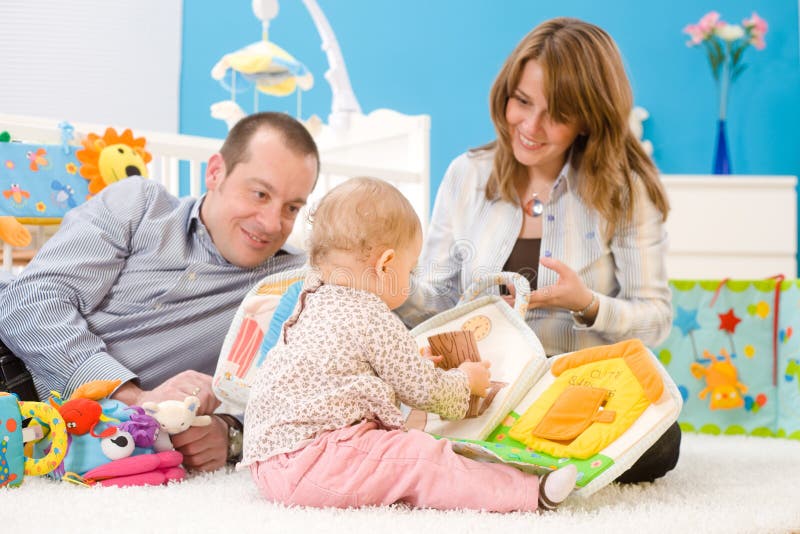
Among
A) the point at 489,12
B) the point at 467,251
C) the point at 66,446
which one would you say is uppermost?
the point at 489,12

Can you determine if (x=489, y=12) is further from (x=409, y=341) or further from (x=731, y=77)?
(x=409, y=341)

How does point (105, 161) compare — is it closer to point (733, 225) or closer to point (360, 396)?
point (360, 396)

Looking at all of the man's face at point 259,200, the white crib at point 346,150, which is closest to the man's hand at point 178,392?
the man's face at point 259,200

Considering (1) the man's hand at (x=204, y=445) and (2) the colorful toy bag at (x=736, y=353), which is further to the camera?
(2) the colorful toy bag at (x=736, y=353)

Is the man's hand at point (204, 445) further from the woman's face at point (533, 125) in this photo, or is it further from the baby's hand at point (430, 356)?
the woman's face at point (533, 125)

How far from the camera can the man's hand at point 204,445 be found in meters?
1.22

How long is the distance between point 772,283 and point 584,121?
959mm

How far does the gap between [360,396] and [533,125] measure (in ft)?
2.00

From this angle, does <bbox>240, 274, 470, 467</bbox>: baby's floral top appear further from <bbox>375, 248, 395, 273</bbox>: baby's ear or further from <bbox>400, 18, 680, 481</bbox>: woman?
<bbox>400, 18, 680, 481</bbox>: woman

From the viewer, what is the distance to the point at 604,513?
98 cm

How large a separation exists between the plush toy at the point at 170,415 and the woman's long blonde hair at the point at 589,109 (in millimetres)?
667

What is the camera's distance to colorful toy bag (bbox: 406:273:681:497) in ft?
3.35

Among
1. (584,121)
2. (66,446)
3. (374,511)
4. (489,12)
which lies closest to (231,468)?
(66,446)

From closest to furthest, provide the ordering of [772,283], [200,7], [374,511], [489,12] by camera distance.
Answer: [374,511], [772,283], [489,12], [200,7]
